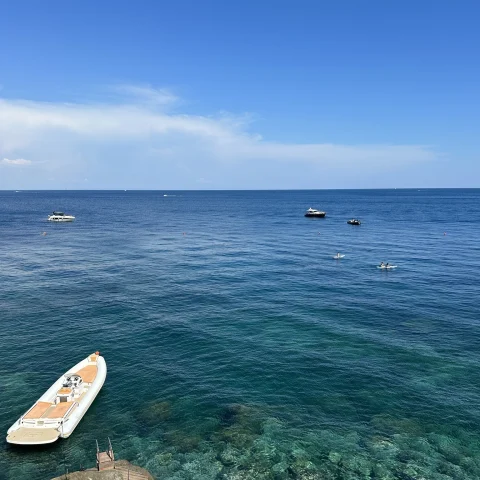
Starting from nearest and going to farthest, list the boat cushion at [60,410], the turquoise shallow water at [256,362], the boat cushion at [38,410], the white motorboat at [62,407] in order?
the turquoise shallow water at [256,362]
the white motorboat at [62,407]
the boat cushion at [38,410]
the boat cushion at [60,410]

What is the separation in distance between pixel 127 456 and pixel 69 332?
1044 inches

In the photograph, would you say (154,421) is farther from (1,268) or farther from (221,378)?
(1,268)

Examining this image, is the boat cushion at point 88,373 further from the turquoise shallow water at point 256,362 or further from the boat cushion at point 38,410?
the boat cushion at point 38,410

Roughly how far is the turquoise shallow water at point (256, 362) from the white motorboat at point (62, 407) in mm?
1119

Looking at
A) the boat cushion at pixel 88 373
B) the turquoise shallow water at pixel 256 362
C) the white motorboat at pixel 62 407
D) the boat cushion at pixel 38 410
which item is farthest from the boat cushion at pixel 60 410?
the boat cushion at pixel 88 373

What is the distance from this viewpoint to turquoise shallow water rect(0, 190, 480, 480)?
31.2 m

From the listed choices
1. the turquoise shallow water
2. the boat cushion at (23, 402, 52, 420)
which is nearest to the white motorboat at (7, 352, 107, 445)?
the boat cushion at (23, 402, 52, 420)

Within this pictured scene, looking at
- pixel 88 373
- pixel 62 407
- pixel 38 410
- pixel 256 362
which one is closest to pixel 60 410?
pixel 62 407

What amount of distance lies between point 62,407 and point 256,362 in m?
20.6

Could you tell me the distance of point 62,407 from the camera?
35.0 meters

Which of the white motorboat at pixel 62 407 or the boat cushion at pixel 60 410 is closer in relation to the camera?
the white motorboat at pixel 62 407

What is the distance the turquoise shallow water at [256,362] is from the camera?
103 ft

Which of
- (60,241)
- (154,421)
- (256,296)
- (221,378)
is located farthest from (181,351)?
(60,241)

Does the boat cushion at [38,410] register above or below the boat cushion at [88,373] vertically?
below
